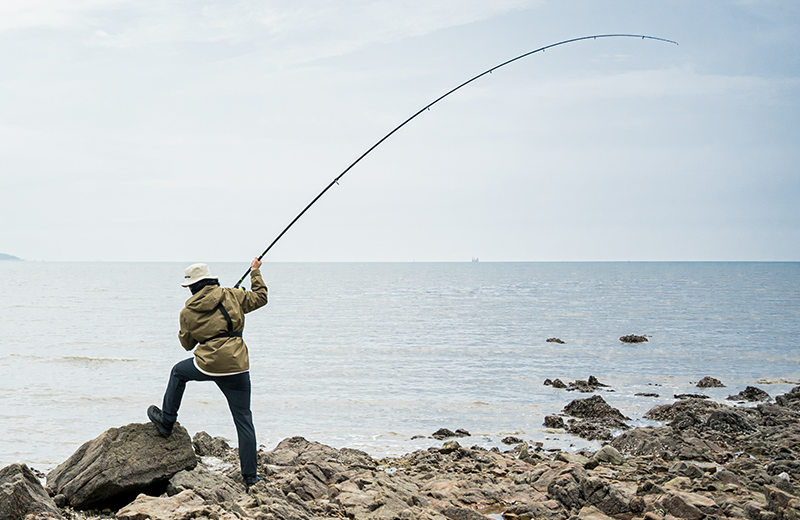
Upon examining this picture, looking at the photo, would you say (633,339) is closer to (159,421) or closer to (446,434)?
(446,434)

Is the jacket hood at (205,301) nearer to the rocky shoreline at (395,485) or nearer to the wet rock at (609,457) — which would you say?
the rocky shoreline at (395,485)

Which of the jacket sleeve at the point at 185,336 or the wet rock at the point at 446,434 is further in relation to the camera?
the wet rock at the point at 446,434

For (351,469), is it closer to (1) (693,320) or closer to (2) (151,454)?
(2) (151,454)

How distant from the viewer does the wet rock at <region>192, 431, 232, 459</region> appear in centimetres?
863

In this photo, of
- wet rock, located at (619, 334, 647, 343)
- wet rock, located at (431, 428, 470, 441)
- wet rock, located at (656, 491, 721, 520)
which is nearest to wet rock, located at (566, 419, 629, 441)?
wet rock, located at (431, 428, 470, 441)

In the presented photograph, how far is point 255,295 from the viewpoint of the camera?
5.79 meters

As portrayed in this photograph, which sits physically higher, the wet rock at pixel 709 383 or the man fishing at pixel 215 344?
the man fishing at pixel 215 344

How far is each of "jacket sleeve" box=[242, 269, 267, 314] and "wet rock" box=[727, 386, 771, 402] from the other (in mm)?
12726

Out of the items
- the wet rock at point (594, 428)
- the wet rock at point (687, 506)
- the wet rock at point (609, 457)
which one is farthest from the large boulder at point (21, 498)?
the wet rock at point (594, 428)

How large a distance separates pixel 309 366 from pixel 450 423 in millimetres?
7892

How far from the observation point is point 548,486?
640cm

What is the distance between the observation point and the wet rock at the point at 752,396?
46.1 feet

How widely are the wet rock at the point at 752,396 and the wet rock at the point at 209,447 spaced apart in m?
11.7

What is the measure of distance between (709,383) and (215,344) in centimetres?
1462
